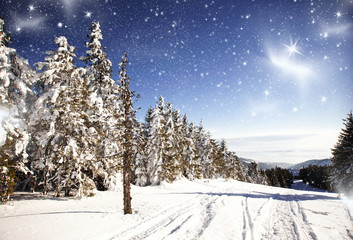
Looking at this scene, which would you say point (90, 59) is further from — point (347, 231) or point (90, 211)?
point (347, 231)

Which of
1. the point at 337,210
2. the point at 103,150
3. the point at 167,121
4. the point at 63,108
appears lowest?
the point at 337,210

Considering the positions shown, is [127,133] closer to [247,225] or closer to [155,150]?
[247,225]

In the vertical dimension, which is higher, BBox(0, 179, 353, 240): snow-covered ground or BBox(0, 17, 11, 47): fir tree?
BBox(0, 17, 11, 47): fir tree

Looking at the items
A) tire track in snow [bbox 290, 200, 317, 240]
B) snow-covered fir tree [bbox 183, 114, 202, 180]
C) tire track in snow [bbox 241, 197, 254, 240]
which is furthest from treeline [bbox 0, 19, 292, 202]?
snow-covered fir tree [bbox 183, 114, 202, 180]

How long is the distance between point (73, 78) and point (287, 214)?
18557 millimetres

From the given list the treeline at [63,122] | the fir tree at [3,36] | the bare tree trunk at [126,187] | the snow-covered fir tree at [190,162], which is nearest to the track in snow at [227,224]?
the bare tree trunk at [126,187]

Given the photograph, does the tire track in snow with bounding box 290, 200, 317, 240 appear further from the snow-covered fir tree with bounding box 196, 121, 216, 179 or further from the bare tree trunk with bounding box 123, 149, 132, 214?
the snow-covered fir tree with bounding box 196, 121, 216, 179

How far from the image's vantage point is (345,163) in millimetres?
21188

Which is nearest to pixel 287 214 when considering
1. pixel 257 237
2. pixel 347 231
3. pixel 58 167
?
pixel 347 231

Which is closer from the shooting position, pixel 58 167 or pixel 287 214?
pixel 287 214

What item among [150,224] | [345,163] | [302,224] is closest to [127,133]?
[150,224]

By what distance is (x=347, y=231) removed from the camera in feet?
23.9

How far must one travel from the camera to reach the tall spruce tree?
20717mm

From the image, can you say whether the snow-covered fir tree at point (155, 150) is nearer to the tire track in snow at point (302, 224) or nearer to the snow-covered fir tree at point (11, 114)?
the snow-covered fir tree at point (11, 114)
